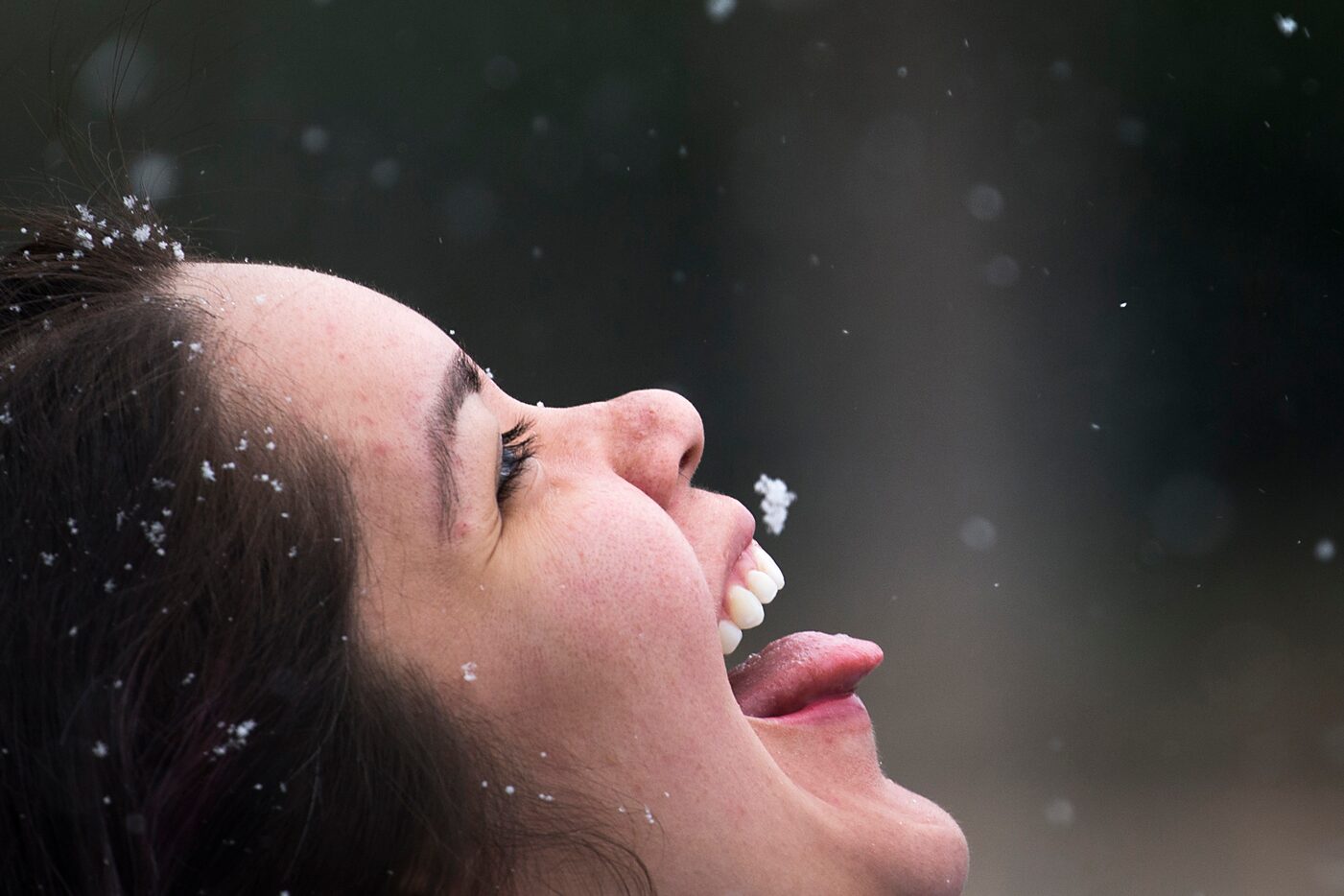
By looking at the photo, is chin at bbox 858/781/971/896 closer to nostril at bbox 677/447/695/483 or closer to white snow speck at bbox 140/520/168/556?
nostril at bbox 677/447/695/483

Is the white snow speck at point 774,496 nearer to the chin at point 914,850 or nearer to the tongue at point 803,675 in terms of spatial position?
the tongue at point 803,675

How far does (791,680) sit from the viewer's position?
36.6 inches

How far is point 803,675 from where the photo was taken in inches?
36.5

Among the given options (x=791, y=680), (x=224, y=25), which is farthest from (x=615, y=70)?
(x=791, y=680)

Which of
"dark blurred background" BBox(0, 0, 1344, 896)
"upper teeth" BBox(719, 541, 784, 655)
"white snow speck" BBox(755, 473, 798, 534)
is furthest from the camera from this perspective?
"dark blurred background" BBox(0, 0, 1344, 896)

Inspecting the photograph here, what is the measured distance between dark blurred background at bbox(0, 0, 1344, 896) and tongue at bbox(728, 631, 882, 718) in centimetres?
106

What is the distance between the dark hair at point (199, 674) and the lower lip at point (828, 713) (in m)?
0.26

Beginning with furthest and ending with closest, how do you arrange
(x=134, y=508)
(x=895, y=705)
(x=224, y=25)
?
(x=895, y=705) → (x=224, y=25) → (x=134, y=508)

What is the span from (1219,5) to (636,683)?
176 centimetres

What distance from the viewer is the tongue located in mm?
928

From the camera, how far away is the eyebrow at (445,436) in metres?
0.69

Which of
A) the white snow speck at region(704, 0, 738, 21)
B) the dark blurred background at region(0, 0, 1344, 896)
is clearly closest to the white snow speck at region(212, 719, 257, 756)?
the dark blurred background at region(0, 0, 1344, 896)

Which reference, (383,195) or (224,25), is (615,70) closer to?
(383,195)

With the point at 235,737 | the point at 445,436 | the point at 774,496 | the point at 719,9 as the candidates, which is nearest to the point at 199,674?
the point at 235,737
